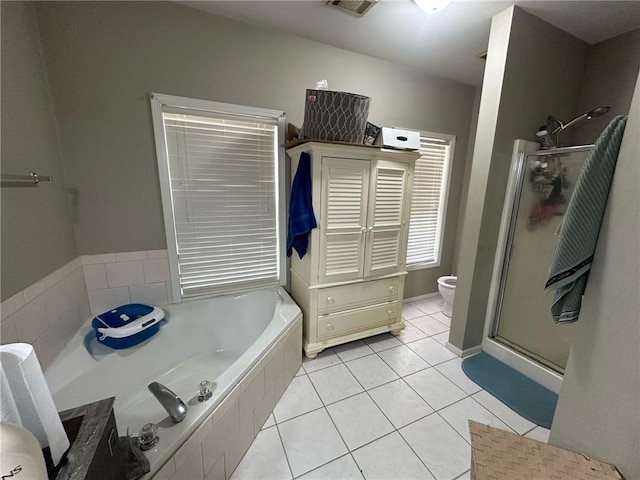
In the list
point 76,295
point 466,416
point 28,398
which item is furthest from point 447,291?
point 76,295

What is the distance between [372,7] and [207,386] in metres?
2.31

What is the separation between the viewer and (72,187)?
1.56m

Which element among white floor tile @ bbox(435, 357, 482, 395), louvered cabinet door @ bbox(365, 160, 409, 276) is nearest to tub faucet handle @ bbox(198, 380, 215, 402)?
louvered cabinet door @ bbox(365, 160, 409, 276)

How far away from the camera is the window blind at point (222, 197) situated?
5.89 feet

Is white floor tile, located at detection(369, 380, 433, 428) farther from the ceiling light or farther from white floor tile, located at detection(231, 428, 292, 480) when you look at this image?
the ceiling light

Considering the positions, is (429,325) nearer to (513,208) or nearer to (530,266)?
(530,266)

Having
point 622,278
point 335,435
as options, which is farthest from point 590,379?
point 335,435

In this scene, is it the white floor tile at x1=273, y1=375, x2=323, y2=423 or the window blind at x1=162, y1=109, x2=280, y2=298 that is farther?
the window blind at x1=162, y1=109, x2=280, y2=298

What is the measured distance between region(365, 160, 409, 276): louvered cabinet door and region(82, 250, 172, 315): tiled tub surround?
1.54m

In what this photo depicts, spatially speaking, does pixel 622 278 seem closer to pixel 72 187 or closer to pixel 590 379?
pixel 590 379

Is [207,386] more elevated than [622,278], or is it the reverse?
[622,278]

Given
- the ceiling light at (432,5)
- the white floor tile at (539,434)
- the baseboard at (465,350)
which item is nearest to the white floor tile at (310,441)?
the white floor tile at (539,434)

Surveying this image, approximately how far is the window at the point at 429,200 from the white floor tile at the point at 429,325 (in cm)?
56

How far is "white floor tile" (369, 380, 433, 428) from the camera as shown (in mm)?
1532
